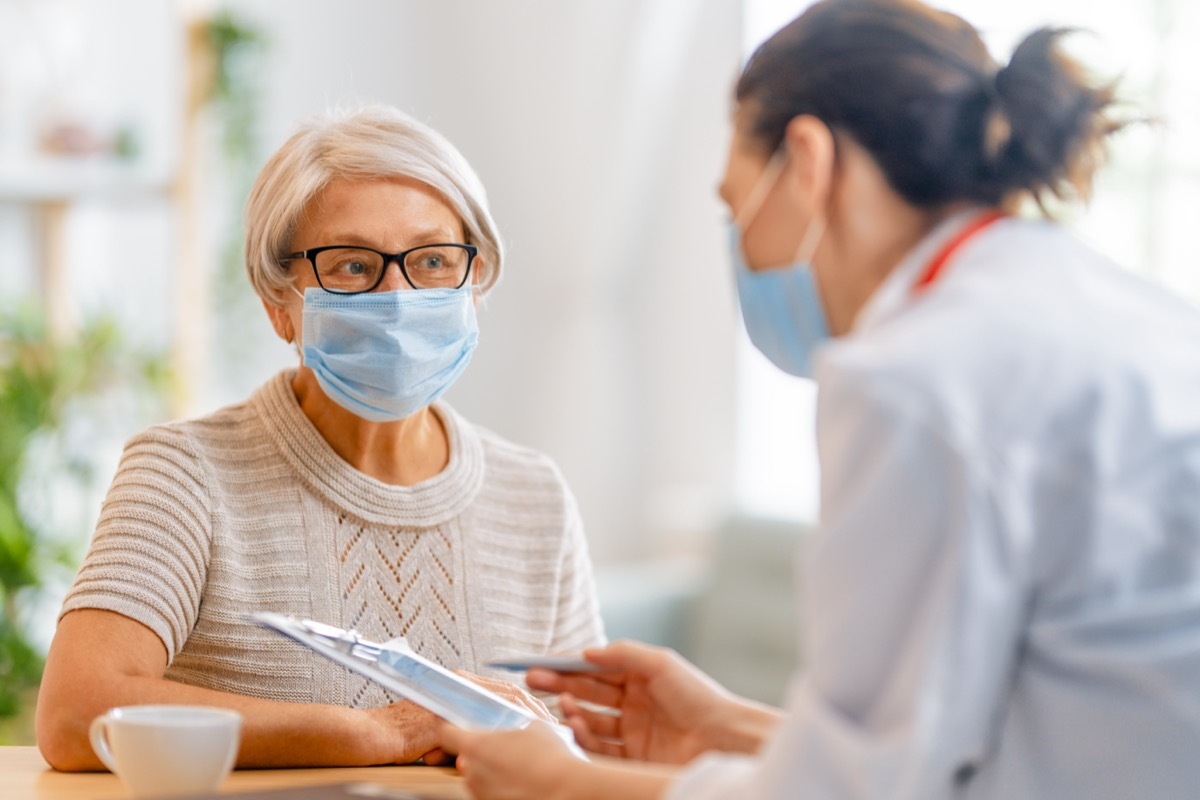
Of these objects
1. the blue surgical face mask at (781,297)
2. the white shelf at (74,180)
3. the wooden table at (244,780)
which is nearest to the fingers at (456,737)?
the wooden table at (244,780)

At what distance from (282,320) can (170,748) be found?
2.50 feet

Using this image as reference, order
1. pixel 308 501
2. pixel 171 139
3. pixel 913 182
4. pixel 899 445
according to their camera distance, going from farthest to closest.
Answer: pixel 171 139 → pixel 308 501 → pixel 913 182 → pixel 899 445

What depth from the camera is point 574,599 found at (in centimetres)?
186

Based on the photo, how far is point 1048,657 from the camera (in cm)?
92

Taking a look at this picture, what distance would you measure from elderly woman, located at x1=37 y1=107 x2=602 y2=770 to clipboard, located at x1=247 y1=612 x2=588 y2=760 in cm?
14

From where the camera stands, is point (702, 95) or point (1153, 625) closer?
point (1153, 625)

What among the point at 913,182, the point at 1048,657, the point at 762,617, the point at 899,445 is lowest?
the point at 762,617

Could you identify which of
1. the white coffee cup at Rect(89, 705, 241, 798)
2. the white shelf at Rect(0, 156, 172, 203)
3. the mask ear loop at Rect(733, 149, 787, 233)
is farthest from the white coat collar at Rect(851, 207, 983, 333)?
the white shelf at Rect(0, 156, 172, 203)

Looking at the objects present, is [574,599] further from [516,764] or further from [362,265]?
[516,764]

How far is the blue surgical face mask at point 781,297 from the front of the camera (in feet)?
3.55

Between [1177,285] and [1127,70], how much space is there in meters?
2.61

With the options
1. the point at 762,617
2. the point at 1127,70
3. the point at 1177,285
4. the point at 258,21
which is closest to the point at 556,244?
the point at 258,21

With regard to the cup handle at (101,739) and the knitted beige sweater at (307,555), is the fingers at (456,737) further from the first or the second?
the knitted beige sweater at (307,555)

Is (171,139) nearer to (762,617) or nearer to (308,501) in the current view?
(762,617)
